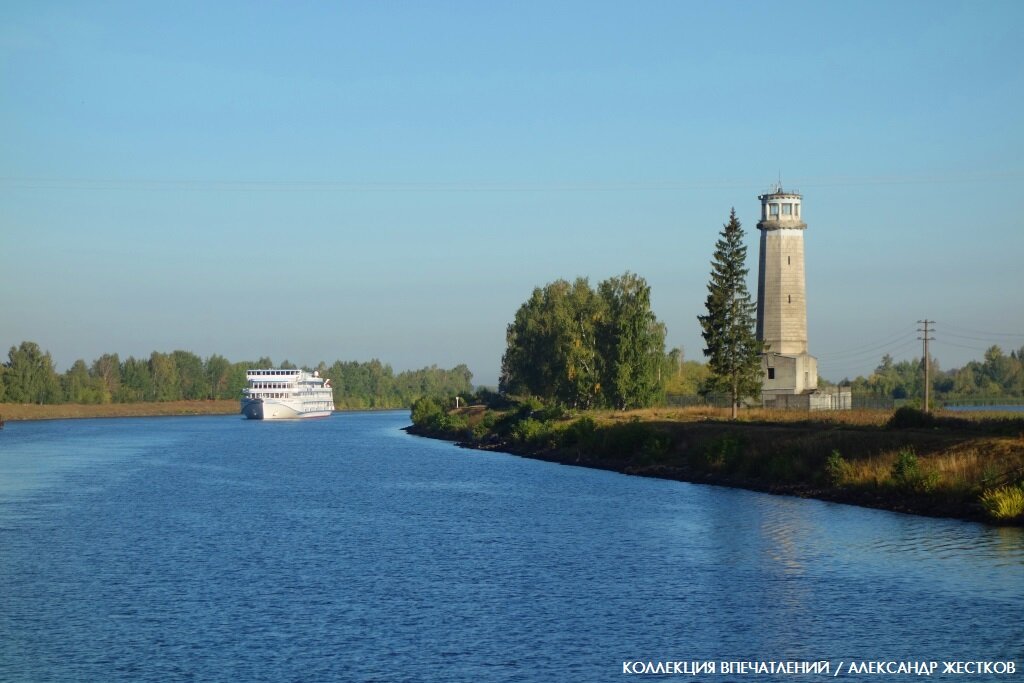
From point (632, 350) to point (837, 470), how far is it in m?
58.2

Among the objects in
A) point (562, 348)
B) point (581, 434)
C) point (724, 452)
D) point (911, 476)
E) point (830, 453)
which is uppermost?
point (562, 348)

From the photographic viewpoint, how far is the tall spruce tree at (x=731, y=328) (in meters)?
93.2

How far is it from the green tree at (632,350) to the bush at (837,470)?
55.8m

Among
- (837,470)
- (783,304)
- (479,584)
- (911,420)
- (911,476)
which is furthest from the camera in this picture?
(783,304)

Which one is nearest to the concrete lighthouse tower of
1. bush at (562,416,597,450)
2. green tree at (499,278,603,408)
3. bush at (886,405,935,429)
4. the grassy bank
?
the grassy bank

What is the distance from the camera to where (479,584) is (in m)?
35.1

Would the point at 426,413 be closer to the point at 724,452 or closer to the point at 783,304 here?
the point at 783,304

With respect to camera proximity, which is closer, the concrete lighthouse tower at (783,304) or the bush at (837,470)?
the bush at (837,470)

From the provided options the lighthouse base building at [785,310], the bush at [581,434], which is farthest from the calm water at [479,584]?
the lighthouse base building at [785,310]

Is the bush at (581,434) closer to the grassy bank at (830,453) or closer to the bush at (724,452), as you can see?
the grassy bank at (830,453)

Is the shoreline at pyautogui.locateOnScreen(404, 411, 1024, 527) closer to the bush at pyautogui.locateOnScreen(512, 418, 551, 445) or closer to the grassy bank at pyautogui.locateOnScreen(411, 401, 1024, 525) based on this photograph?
the grassy bank at pyautogui.locateOnScreen(411, 401, 1024, 525)

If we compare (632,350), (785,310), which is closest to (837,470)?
(785,310)

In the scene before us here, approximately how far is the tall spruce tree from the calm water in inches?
1289

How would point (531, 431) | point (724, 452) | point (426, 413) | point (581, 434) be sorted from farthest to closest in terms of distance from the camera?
point (426, 413), point (531, 431), point (581, 434), point (724, 452)
